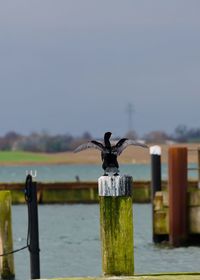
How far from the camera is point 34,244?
715 inches

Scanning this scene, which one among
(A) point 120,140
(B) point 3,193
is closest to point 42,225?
(B) point 3,193

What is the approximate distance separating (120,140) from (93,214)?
145 feet

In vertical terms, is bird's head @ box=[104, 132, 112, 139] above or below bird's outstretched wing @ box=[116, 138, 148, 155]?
above

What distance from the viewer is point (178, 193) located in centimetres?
2612

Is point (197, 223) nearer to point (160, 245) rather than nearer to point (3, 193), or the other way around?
point (160, 245)

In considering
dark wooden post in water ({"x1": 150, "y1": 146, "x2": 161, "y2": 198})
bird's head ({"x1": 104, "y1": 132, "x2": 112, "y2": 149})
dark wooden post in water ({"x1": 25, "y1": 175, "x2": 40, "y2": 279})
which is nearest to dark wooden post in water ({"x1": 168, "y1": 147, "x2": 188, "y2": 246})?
dark wooden post in water ({"x1": 150, "y1": 146, "x2": 161, "y2": 198})

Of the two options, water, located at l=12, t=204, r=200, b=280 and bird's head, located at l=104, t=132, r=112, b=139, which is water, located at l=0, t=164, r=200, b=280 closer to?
water, located at l=12, t=204, r=200, b=280

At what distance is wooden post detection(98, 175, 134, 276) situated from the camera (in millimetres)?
11492

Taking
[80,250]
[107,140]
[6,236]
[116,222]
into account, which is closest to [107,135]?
[107,140]

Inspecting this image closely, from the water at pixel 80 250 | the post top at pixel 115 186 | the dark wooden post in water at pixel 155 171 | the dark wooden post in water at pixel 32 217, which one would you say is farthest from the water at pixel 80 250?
the post top at pixel 115 186

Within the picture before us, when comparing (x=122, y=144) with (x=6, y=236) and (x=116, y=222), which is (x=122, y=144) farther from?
(x=6, y=236)

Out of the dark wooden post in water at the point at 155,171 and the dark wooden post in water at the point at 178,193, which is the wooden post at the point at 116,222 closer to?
the dark wooden post in water at the point at 178,193

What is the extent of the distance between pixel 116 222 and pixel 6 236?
8771 mm

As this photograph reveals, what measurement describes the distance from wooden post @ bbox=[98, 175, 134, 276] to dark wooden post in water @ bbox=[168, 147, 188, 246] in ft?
47.3
